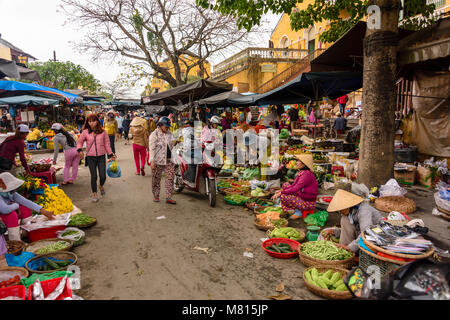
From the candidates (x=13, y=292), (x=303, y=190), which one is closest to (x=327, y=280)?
(x=303, y=190)

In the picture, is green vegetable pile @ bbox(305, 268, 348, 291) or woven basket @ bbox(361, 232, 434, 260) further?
green vegetable pile @ bbox(305, 268, 348, 291)

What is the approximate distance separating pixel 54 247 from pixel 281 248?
3312 mm

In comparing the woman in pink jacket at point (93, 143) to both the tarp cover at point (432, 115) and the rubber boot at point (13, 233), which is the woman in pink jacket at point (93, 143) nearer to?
the rubber boot at point (13, 233)

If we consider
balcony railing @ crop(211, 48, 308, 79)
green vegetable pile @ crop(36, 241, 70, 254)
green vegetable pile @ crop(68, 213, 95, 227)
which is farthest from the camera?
balcony railing @ crop(211, 48, 308, 79)

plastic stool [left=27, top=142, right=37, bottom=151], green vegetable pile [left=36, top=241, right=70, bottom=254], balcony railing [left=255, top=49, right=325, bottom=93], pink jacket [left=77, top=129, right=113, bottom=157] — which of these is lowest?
green vegetable pile [left=36, top=241, right=70, bottom=254]

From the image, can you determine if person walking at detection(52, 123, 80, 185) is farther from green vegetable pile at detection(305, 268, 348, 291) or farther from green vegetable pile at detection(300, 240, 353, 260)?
green vegetable pile at detection(305, 268, 348, 291)

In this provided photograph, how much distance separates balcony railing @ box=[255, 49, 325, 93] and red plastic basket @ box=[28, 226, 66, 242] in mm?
18360

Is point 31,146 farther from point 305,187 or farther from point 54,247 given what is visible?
point 305,187

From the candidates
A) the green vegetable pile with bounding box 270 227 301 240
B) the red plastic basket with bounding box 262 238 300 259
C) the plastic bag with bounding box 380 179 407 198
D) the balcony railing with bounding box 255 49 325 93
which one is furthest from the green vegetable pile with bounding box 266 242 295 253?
the balcony railing with bounding box 255 49 325 93

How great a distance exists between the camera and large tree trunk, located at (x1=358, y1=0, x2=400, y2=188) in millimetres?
6035

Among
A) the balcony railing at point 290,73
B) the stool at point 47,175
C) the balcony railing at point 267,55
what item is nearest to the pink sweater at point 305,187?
the stool at point 47,175

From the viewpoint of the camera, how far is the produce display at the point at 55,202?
5.53 metres

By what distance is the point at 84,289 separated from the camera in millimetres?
3531

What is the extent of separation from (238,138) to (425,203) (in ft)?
21.2
